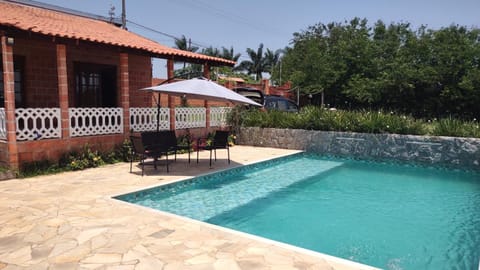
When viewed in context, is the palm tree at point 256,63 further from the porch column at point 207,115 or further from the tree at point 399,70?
the porch column at point 207,115

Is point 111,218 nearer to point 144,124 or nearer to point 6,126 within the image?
point 6,126

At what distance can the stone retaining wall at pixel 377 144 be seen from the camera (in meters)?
12.1

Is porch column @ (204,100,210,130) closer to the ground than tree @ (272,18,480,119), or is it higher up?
closer to the ground

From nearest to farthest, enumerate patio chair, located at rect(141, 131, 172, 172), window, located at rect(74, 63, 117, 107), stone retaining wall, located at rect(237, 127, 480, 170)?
patio chair, located at rect(141, 131, 172, 172), stone retaining wall, located at rect(237, 127, 480, 170), window, located at rect(74, 63, 117, 107)

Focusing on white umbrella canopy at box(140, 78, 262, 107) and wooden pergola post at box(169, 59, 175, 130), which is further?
wooden pergola post at box(169, 59, 175, 130)

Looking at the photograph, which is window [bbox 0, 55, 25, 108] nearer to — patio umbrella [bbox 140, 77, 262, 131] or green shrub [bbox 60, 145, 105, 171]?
green shrub [bbox 60, 145, 105, 171]

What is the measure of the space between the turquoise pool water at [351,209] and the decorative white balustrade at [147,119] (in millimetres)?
4084

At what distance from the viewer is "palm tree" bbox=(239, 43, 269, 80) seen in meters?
62.5

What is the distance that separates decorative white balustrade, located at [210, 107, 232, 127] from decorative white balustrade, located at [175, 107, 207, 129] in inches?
22.3

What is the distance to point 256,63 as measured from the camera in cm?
6306

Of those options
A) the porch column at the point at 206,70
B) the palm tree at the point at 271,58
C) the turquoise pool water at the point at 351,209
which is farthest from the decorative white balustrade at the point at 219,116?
the palm tree at the point at 271,58

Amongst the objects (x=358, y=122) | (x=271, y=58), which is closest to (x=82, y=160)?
(x=358, y=122)

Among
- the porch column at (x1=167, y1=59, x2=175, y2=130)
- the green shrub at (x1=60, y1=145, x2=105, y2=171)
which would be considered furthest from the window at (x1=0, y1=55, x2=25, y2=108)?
the porch column at (x1=167, y1=59, x2=175, y2=130)

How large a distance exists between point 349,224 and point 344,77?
2304 centimetres
